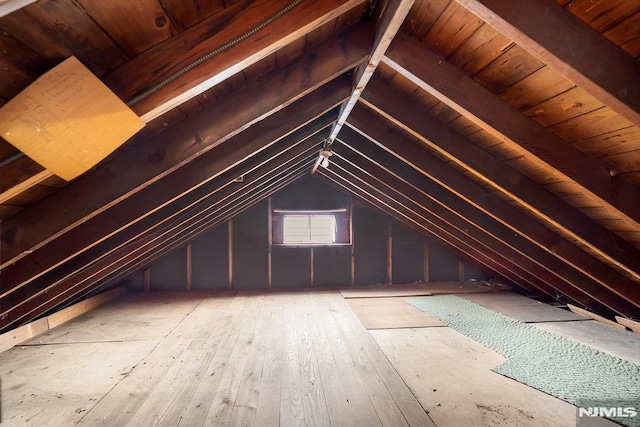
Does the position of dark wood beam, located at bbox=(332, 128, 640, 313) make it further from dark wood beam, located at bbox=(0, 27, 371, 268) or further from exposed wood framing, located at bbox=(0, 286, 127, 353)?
exposed wood framing, located at bbox=(0, 286, 127, 353)

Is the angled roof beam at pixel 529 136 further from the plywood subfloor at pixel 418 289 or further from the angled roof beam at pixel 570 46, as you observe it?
the plywood subfloor at pixel 418 289

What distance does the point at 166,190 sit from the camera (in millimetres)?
2061

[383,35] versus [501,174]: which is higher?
[383,35]

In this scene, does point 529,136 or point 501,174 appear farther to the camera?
point 501,174

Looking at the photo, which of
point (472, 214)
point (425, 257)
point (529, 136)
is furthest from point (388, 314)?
point (529, 136)

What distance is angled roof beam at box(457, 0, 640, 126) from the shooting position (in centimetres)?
A: 99

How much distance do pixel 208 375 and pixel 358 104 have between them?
98.4 inches

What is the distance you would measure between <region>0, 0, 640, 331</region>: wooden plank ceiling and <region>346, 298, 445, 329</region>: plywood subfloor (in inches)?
55.9

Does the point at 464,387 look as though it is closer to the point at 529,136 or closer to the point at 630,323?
the point at 529,136

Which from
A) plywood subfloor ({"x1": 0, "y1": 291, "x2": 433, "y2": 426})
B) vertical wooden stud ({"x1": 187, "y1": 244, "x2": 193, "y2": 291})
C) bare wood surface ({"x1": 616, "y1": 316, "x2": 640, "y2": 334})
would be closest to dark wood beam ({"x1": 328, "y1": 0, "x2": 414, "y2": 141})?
plywood subfloor ({"x1": 0, "y1": 291, "x2": 433, "y2": 426})

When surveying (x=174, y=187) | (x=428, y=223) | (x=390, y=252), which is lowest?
(x=390, y=252)

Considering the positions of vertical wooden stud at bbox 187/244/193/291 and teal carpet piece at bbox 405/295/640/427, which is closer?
teal carpet piece at bbox 405/295/640/427

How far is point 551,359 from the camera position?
8.55ft

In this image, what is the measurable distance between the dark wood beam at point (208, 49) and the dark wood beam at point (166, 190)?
3.41 feet
